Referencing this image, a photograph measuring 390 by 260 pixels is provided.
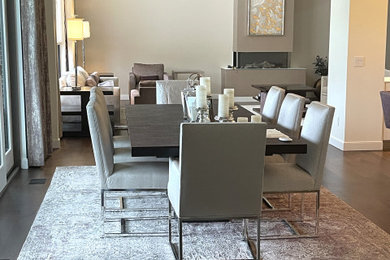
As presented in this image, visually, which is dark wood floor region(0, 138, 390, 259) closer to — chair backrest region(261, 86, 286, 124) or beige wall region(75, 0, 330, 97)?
chair backrest region(261, 86, 286, 124)

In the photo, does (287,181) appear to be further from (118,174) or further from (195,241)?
(118,174)

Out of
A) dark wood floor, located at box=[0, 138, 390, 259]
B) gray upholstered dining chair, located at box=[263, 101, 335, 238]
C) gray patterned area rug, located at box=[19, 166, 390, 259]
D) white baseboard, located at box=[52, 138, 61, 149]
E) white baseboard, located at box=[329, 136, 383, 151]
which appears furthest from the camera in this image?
white baseboard, located at box=[52, 138, 61, 149]

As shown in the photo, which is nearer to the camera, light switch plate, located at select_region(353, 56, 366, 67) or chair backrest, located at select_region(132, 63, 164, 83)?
light switch plate, located at select_region(353, 56, 366, 67)

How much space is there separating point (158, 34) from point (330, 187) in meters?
8.22

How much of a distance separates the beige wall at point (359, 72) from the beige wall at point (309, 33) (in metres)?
5.75

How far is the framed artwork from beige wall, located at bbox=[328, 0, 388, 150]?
17.3 ft

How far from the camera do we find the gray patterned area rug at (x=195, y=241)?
11.9ft

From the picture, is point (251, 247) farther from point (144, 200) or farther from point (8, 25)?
point (8, 25)

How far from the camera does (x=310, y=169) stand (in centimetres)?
387

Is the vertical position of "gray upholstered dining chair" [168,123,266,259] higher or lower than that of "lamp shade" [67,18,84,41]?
lower

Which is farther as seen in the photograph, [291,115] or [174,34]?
[174,34]

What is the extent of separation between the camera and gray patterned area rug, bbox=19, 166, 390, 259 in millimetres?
3617

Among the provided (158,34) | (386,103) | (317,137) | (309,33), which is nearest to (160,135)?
(317,137)

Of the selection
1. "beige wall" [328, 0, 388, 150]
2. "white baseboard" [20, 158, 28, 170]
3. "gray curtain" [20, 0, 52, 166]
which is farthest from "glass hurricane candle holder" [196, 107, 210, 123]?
"beige wall" [328, 0, 388, 150]
